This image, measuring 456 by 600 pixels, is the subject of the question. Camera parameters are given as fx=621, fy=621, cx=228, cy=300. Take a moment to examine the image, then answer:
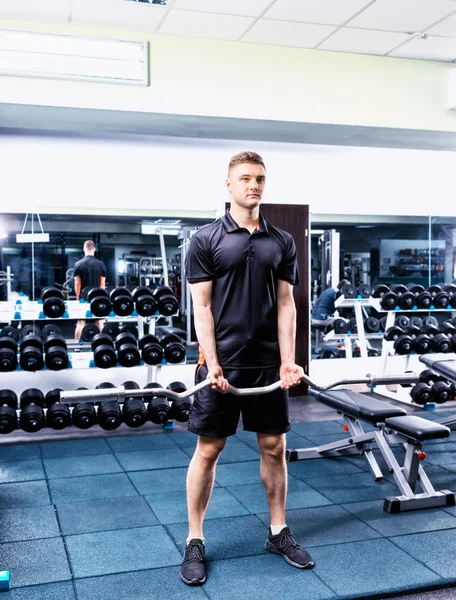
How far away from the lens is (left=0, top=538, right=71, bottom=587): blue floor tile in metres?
2.19

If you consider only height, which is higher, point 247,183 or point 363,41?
point 363,41

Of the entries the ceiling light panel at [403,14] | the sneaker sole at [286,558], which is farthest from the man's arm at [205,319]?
the ceiling light panel at [403,14]

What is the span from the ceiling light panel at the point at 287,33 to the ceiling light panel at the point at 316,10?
86 mm

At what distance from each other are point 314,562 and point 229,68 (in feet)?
10.6

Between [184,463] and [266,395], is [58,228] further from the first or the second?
[266,395]

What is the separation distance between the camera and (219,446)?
2186 millimetres

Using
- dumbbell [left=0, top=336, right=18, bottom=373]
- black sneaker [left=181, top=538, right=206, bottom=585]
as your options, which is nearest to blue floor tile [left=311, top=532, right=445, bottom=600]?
black sneaker [left=181, top=538, right=206, bottom=585]

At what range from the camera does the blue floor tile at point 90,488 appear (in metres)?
3.03

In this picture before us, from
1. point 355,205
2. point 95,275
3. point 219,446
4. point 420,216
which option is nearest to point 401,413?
point 219,446

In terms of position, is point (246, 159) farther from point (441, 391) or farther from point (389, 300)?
point (389, 300)

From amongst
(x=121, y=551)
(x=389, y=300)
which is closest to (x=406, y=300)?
(x=389, y=300)

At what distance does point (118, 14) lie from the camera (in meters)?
3.74

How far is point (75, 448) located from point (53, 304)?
0.98 m

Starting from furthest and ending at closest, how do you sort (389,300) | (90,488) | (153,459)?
1. (389,300)
2. (153,459)
3. (90,488)
